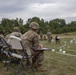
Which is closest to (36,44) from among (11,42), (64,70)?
(11,42)

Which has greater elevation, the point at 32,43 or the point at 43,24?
the point at 32,43

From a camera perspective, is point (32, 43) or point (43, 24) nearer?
point (32, 43)

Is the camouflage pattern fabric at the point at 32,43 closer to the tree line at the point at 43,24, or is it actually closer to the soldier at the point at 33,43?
the soldier at the point at 33,43

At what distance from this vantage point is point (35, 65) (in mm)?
7758

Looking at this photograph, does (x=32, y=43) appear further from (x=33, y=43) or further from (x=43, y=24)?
(x=43, y=24)

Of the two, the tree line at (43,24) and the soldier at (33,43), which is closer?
the soldier at (33,43)

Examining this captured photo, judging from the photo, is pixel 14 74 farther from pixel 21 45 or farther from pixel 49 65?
pixel 49 65

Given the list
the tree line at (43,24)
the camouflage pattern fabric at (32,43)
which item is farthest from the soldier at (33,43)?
the tree line at (43,24)

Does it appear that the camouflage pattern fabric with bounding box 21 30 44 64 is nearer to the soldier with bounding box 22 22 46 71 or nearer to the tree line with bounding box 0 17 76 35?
the soldier with bounding box 22 22 46 71

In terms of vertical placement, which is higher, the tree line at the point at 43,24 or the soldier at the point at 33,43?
the soldier at the point at 33,43

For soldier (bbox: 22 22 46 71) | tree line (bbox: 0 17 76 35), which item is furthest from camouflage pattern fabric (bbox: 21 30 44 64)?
tree line (bbox: 0 17 76 35)

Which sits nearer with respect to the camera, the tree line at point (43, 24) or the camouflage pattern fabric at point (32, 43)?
the camouflage pattern fabric at point (32, 43)

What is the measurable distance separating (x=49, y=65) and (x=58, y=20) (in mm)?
104110

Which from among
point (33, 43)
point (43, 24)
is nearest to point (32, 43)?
point (33, 43)
